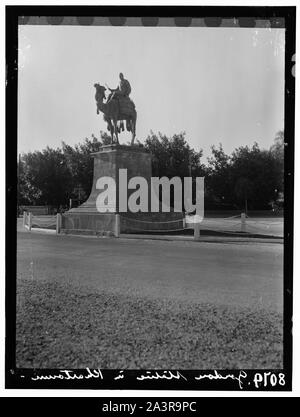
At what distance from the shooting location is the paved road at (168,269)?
4.43 meters

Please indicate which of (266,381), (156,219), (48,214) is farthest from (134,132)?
(266,381)

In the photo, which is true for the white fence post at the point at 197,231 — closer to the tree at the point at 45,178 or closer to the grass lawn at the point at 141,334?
the grass lawn at the point at 141,334

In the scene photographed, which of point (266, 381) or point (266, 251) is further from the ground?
point (266, 251)

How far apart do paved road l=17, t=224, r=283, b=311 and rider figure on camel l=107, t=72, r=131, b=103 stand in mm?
1858

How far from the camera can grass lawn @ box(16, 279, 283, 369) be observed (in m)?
4.05

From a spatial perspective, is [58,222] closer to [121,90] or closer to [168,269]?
[168,269]

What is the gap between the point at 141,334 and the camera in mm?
4172

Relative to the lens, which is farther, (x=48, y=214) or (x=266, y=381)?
(x=48, y=214)

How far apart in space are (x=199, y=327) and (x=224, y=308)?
37cm

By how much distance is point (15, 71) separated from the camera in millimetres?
4316

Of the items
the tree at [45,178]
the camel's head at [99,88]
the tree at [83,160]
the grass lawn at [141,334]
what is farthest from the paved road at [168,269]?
the camel's head at [99,88]

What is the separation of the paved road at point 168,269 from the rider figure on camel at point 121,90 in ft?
6.10
